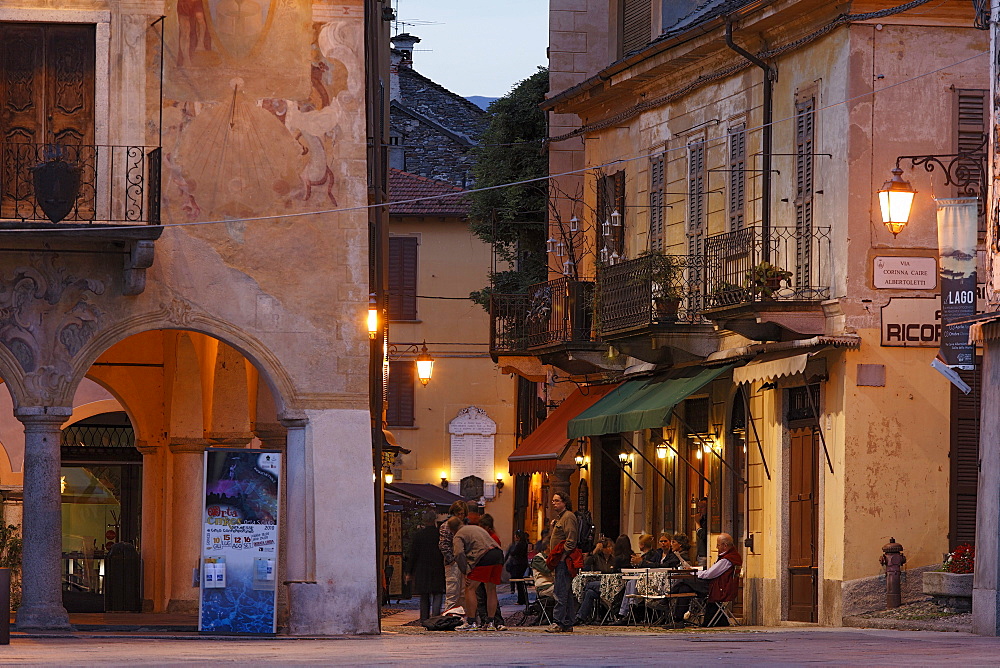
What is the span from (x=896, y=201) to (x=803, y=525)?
14.1 ft

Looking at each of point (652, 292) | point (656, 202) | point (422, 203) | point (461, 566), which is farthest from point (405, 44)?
point (461, 566)

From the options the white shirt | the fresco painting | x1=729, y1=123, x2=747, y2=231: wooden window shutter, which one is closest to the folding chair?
the white shirt

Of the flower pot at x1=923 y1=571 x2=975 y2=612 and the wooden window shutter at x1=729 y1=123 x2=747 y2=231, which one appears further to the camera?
the wooden window shutter at x1=729 y1=123 x2=747 y2=231

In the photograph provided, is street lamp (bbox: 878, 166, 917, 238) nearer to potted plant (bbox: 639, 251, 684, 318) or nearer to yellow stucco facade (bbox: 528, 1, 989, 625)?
yellow stucco facade (bbox: 528, 1, 989, 625)

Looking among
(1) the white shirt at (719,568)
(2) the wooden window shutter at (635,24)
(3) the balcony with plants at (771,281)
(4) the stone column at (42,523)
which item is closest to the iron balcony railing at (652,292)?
(3) the balcony with plants at (771,281)

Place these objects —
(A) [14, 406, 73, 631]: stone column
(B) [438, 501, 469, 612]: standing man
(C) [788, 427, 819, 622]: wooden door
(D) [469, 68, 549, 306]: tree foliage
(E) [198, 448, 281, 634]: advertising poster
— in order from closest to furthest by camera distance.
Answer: (A) [14, 406, 73, 631]: stone column
(E) [198, 448, 281, 634]: advertising poster
(B) [438, 501, 469, 612]: standing man
(C) [788, 427, 819, 622]: wooden door
(D) [469, 68, 549, 306]: tree foliage

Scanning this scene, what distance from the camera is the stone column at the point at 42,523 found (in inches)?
775

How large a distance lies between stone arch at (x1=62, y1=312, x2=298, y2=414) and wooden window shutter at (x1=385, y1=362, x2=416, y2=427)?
92.1 ft

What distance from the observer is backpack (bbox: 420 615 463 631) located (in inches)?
883

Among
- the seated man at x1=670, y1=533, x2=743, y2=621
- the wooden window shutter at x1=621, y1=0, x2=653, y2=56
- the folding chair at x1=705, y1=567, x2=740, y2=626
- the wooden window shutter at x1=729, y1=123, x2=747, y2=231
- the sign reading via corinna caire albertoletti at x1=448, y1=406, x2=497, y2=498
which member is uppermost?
the wooden window shutter at x1=621, y1=0, x2=653, y2=56

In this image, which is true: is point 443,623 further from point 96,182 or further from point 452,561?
point 96,182

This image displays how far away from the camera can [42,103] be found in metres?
20.2

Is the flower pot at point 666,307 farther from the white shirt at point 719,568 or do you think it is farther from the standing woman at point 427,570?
the white shirt at point 719,568

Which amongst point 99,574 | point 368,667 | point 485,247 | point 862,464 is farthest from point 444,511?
point 368,667
